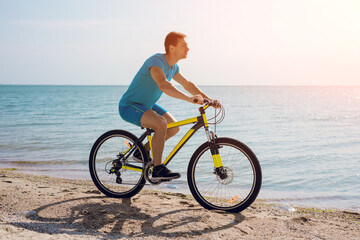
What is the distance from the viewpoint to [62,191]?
16.4 feet

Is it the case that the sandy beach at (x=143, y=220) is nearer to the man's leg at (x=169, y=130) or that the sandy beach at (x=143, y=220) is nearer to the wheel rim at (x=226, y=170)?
the wheel rim at (x=226, y=170)

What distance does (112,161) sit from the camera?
15.6 ft

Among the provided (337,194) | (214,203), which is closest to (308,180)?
(337,194)

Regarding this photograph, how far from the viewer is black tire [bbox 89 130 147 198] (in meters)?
4.67

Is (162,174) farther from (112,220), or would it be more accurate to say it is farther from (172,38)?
(172,38)

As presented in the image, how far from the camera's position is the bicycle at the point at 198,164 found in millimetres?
4098

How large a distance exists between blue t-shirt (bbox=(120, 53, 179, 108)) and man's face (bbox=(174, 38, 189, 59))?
173 mm

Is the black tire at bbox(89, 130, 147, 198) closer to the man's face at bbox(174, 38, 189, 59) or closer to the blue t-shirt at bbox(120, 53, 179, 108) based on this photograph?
the blue t-shirt at bbox(120, 53, 179, 108)

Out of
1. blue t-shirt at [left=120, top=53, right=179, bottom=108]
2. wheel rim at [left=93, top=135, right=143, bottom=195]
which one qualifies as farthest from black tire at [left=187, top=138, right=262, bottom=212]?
blue t-shirt at [left=120, top=53, right=179, bottom=108]

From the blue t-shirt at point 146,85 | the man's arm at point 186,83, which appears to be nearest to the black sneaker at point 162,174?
the blue t-shirt at point 146,85

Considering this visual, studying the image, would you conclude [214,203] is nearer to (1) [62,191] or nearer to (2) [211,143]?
(2) [211,143]

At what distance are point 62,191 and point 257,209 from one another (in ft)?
8.74

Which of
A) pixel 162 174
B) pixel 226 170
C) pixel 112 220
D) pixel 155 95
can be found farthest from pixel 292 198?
pixel 112 220

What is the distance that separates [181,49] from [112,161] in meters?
1.73
